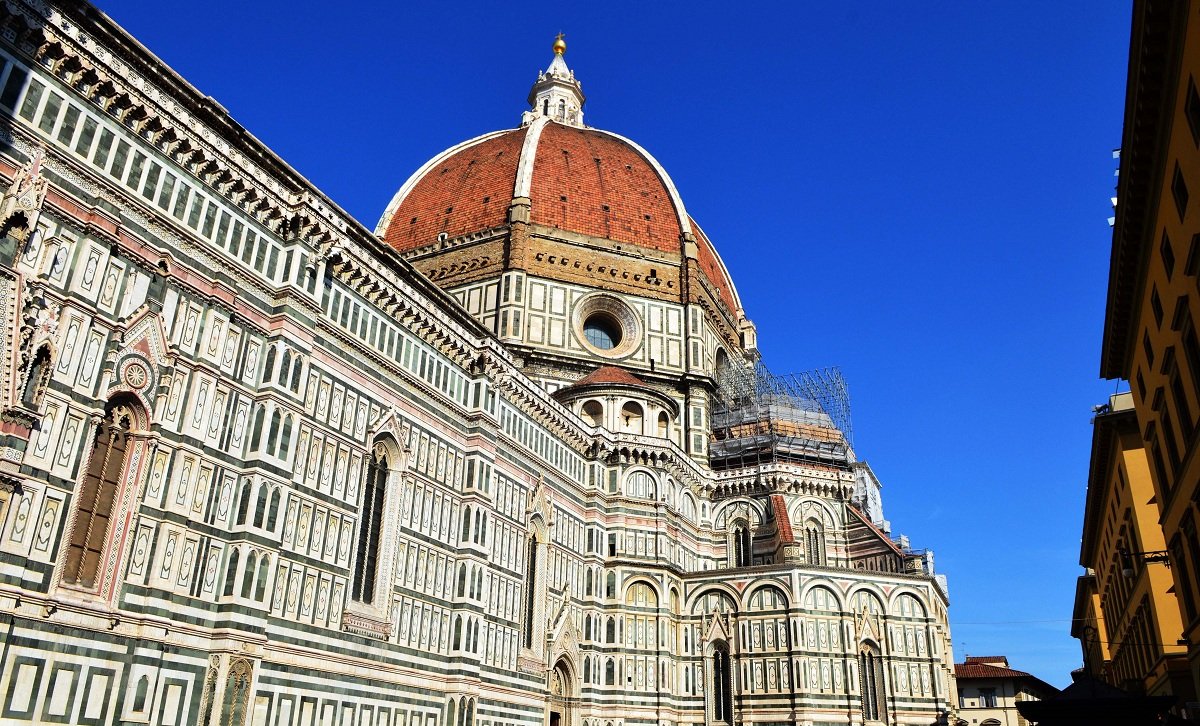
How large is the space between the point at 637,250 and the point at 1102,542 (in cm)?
2795

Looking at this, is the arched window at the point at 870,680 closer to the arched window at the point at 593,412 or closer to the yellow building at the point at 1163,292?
the yellow building at the point at 1163,292

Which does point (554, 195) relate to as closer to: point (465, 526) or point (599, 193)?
point (599, 193)

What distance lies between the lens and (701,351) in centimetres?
5097

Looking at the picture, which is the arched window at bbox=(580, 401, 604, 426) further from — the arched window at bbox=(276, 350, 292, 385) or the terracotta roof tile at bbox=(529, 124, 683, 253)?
the arched window at bbox=(276, 350, 292, 385)

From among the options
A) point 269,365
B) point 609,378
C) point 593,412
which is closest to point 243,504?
point 269,365

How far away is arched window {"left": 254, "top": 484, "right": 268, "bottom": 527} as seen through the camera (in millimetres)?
21859

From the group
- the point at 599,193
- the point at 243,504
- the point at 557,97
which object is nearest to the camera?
the point at 243,504

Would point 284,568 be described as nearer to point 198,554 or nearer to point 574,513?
point 198,554

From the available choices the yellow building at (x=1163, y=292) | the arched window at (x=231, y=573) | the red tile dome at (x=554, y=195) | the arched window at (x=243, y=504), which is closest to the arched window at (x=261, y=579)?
the arched window at (x=231, y=573)

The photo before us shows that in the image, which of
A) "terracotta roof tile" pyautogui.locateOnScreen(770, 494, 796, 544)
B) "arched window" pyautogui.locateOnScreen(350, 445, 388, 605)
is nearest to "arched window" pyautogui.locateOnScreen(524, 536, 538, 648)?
"arched window" pyautogui.locateOnScreen(350, 445, 388, 605)

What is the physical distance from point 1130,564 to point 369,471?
76.2 feet

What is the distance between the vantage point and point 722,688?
4100 centimetres

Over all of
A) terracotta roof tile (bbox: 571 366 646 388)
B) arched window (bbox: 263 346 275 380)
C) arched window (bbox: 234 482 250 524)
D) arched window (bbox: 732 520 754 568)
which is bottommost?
arched window (bbox: 234 482 250 524)

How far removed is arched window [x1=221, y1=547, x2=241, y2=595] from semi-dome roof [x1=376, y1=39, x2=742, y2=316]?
34.1 metres
